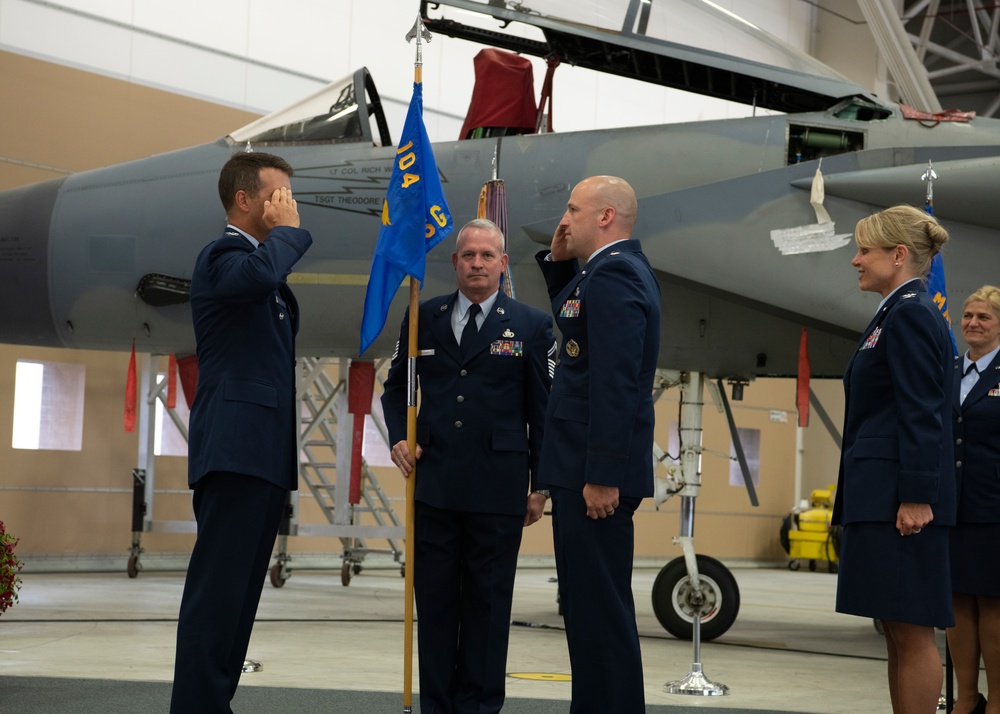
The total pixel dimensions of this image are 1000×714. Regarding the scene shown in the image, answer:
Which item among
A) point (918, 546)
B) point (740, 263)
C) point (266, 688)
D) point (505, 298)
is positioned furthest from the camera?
point (740, 263)

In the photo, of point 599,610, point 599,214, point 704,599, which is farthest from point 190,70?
point 599,610

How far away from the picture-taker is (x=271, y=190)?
10.9ft

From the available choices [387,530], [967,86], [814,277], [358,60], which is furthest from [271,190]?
[967,86]

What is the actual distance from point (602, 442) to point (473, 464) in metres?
0.73

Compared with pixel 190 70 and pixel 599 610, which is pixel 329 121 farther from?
pixel 190 70

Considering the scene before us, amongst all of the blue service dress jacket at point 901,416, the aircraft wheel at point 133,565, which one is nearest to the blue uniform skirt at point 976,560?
the blue service dress jacket at point 901,416

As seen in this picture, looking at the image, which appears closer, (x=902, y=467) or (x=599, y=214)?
(x=902, y=467)

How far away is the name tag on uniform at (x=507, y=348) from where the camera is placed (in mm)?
3764

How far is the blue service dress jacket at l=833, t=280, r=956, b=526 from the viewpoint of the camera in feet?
10.0

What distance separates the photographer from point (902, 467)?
307 centimetres

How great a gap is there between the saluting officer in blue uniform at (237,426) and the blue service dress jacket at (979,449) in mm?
2464

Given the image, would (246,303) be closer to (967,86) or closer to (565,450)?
(565,450)

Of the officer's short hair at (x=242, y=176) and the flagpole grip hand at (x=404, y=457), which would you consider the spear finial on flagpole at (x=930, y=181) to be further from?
the officer's short hair at (x=242, y=176)

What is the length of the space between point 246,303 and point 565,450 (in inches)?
41.0
